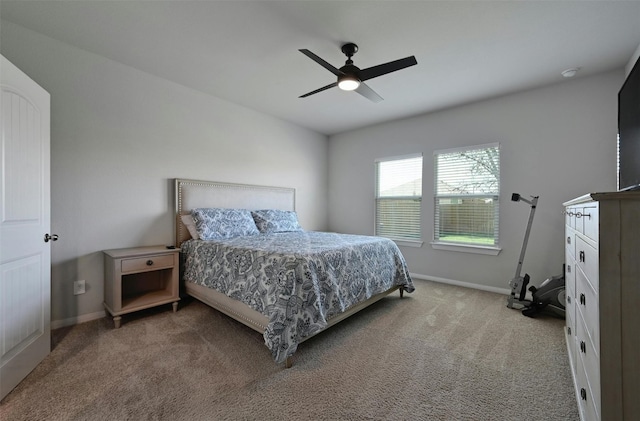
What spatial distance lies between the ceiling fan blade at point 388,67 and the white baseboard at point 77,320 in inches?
135

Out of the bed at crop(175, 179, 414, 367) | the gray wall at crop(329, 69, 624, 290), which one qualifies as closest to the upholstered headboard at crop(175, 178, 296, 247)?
the bed at crop(175, 179, 414, 367)

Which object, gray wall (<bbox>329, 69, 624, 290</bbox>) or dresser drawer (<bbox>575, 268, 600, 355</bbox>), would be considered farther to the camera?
gray wall (<bbox>329, 69, 624, 290</bbox>)

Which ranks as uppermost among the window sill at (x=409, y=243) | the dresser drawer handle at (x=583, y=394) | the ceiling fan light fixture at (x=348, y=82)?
the ceiling fan light fixture at (x=348, y=82)

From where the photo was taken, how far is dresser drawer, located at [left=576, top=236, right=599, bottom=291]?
40.4 inches

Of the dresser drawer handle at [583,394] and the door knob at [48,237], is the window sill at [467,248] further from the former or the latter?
the door knob at [48,237]

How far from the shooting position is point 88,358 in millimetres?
1907

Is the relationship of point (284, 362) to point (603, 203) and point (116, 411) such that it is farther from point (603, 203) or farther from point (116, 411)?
point (603, 203)

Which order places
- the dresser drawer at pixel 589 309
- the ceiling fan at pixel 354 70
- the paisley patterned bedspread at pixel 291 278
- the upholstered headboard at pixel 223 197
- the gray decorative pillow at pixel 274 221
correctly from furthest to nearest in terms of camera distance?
the gray decorative pillow at pixel 274 221
the upholstered headboard at pixel 223 197
the ceiling fan at pixel 354 70
the paisley patterned bedspread at pixel 291 278
the dresser drawer at pixel 589 309

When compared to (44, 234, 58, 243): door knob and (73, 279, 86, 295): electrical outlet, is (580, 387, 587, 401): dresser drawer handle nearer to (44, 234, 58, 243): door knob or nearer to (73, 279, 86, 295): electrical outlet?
(44, 234, 58, 243): door knob

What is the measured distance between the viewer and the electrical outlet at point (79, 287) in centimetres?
250

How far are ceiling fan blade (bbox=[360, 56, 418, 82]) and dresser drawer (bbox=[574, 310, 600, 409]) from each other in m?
1.97

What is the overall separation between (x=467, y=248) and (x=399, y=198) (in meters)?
1.29

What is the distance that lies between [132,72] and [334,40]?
225 centimetres

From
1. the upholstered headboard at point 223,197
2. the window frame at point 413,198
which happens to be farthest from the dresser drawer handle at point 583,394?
the upholstered headboard at point 223,197
